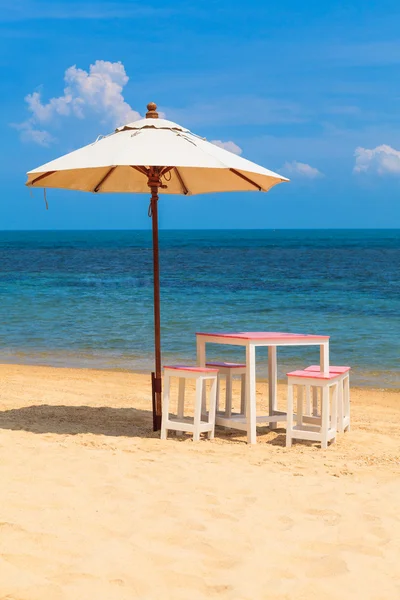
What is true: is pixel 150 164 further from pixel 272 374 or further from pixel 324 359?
pixel 272 374

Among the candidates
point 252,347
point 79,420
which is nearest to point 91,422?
point 79,420

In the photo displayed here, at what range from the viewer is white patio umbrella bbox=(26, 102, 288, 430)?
5.60 meters

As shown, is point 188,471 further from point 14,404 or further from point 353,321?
point 353,321

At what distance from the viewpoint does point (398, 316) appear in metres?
18.5

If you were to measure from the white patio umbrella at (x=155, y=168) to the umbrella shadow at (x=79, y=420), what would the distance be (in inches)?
13.9

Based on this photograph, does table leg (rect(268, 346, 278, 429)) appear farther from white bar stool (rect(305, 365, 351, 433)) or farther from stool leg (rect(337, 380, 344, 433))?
stool leg (rect(337, 380, 344, 433))

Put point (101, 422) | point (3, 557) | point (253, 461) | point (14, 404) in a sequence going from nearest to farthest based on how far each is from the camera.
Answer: point (3, 557) < point (253, 461) < point (101, 422) < point (14, 404)

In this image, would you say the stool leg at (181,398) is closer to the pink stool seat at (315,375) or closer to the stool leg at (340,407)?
the pink stool seat at (315,375)

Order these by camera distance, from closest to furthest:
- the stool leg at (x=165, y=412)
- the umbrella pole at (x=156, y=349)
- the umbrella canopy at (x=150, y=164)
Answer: the umbrella canopy at (x=150, y=164), the stool leg at (x=165, y=412), the umbrella pole at (x=156, y=349)

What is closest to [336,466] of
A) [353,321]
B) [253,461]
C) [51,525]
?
[253,461]

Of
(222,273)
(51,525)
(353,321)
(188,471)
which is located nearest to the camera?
(51,525)

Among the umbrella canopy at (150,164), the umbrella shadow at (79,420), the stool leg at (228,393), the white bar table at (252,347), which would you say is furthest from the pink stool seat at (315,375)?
the umbrella canopy at (150,164)

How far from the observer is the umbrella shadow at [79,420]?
6.27m

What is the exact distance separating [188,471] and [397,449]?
1910 mm
